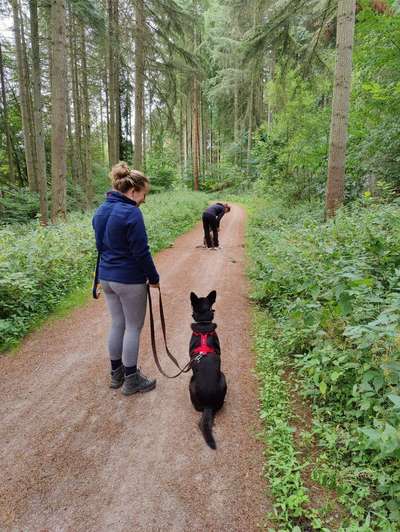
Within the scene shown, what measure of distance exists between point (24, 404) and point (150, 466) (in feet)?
5.19

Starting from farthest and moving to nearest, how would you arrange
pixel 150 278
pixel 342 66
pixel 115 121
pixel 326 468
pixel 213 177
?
pixel 213 177
pixel 115 121
pixel 342 66
pixel 150 278
pixel 326 468

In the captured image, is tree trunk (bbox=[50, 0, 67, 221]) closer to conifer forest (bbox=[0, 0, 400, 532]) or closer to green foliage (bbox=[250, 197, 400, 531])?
conifer forest (bbox=[0, 0, 400, 532])

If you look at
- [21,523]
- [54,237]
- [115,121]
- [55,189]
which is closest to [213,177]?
[115,121]

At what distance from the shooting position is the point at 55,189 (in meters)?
8.24

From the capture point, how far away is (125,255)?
2729mm

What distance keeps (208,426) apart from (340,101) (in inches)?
276

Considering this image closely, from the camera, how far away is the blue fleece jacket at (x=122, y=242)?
8.62 feet

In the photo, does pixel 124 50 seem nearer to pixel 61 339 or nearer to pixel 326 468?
pixel 61 339

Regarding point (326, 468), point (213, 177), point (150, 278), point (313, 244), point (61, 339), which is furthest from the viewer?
point (213, 177)

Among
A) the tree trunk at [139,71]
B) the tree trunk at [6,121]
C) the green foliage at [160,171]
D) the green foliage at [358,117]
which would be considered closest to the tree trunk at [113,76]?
the tree trunk at [139,71]

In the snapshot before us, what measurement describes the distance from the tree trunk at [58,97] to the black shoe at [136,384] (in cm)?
692

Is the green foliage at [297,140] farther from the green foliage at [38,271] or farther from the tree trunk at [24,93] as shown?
the tree trunk at [24,93]

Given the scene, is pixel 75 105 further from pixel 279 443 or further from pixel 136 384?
pixel 279 443

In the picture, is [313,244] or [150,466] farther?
[313,244]
